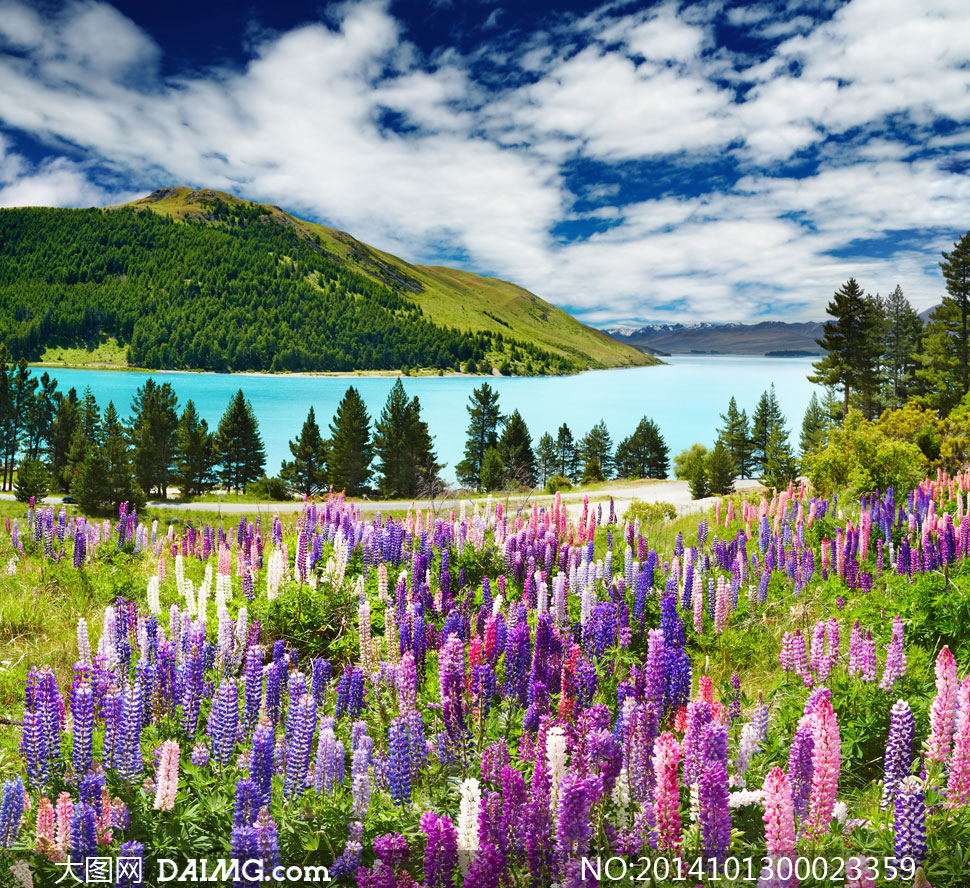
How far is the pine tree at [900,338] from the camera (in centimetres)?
9644

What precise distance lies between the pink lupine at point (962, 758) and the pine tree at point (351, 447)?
71.9m

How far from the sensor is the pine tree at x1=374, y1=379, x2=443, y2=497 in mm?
72875

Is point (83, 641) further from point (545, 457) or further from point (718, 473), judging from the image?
point (545, 457)

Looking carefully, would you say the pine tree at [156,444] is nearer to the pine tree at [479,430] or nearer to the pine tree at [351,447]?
the pine tree at [351,447]

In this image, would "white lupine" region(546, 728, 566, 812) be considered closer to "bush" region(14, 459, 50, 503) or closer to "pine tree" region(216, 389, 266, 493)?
"bush" region(14, 459, 50, 503)

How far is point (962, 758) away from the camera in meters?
2.89

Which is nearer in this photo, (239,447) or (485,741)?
(485,741)

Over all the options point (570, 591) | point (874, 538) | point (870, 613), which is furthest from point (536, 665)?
point (874, 538)

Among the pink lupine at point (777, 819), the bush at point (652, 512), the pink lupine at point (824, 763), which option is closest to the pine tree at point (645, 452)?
the bush at point (652, 512)

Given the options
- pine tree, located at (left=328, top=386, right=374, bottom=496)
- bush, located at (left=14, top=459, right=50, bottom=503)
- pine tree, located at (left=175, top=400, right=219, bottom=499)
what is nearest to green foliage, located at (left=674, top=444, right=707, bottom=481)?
pine tree, located at (left=328, top=386, right=374, bottom=496)

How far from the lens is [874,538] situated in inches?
425

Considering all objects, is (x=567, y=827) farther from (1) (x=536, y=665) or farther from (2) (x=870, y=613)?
(2) (x=870, y=613)

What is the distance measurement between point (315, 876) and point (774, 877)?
6.99ft

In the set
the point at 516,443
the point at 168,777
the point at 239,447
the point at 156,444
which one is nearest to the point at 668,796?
the point at 168,777
